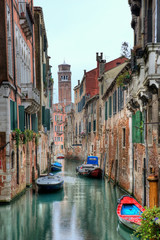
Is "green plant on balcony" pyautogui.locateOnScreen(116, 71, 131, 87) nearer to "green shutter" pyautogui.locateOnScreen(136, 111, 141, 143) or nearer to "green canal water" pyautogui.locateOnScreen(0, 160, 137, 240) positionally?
"green shutter" pyautogui.locateOnScreen(136, 111, 141, 143)

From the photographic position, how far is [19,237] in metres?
10.7

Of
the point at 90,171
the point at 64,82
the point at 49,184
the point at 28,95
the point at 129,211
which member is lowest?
the point at 90,171

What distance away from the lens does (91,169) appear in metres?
27.0

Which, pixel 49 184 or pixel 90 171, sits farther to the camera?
pixel 90 171

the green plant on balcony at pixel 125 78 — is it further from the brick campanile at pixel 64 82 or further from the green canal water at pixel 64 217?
the brick campanile at pixel 64 82

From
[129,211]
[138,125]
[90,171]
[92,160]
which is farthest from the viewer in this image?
[92,160]

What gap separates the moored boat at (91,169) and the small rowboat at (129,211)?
499 inches

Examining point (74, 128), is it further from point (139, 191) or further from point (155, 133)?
point (155, 133)

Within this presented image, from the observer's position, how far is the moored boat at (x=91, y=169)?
84.1 ft

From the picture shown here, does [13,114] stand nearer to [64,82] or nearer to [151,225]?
[151,225]

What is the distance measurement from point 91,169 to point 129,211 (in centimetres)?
1509

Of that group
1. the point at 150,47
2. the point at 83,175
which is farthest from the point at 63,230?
the point at 83,175

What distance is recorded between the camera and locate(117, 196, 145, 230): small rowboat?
35.4 ft

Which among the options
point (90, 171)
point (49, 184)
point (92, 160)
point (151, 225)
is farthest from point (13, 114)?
point (92, 160)
